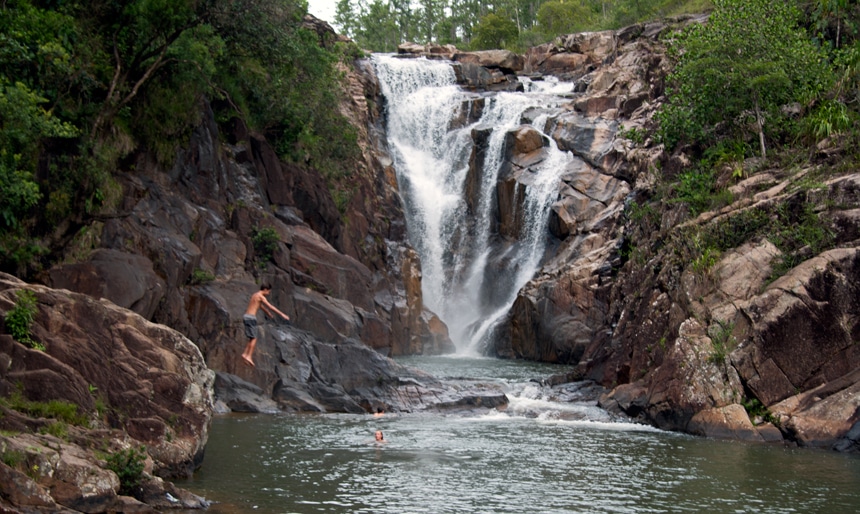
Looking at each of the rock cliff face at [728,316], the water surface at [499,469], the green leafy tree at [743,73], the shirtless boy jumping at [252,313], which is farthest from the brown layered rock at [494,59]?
the shirtless boy jumping at [252,313]

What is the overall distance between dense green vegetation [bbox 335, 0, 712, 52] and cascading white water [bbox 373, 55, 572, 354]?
26205 millimetres

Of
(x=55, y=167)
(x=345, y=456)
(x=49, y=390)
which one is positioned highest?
(x=55, y=167)

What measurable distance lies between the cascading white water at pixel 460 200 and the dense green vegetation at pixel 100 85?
15984mm

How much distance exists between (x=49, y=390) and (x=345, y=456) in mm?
6538

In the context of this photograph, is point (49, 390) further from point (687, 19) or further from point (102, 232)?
point (687, 19)

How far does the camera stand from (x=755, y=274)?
74.7 ft

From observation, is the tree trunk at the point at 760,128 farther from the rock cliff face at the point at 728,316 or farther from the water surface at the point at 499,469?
the water surface at the point at 499,469

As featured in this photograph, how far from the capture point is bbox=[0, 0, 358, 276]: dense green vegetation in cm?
2091

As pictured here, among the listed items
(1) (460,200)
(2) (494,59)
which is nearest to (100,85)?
(1) (460,200)

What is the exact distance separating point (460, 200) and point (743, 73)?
23.2m

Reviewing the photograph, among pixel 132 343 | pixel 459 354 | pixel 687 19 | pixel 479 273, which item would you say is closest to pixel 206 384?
pixel 132 343

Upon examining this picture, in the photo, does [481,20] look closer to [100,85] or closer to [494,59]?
[494,59]

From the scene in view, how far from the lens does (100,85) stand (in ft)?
85.0

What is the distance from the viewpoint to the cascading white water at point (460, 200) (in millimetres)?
45969
